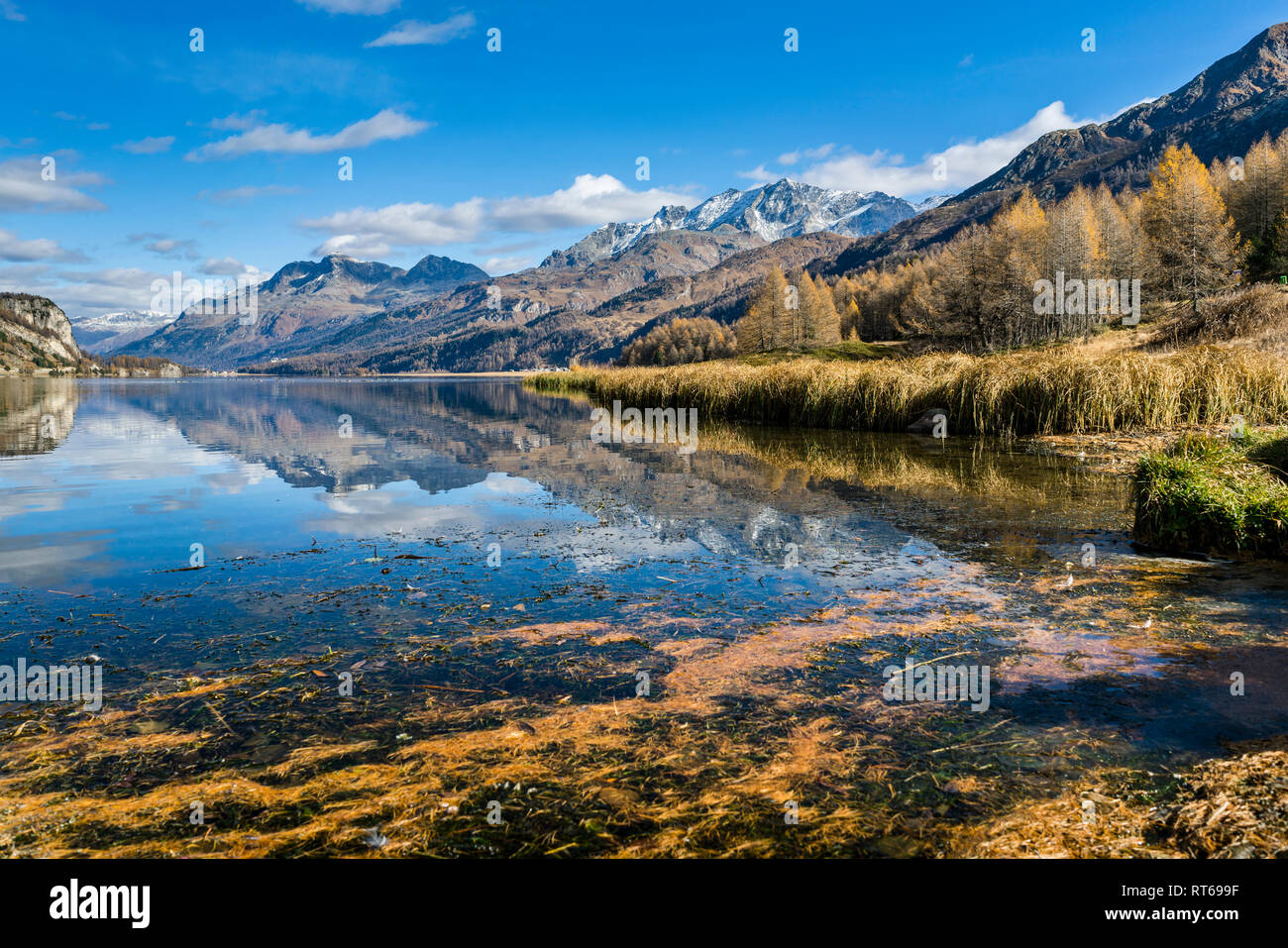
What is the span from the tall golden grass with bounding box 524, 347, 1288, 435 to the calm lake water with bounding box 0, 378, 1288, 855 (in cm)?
609

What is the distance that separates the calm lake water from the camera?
6.40 m

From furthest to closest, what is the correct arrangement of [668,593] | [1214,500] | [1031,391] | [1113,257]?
[1113,257] < [1031,391] < [1214,500] < [668,593]

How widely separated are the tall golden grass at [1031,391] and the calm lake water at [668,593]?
20.0 feet

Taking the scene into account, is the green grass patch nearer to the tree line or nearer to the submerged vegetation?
the tree line

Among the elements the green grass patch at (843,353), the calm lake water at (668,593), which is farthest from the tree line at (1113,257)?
the calm lake water at (668,593)

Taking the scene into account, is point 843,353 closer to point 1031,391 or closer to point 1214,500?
point 1031,391

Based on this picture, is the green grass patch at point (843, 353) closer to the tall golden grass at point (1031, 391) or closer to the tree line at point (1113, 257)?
the tree line at point (1113, 257)

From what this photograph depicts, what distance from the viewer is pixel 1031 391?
26391 millimetres

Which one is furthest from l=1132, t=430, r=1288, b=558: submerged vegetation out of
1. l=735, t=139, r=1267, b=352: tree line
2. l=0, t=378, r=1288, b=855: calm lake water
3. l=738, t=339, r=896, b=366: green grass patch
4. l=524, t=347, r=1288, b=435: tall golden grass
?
l=735, t=139, r=1267, b=352: tree line

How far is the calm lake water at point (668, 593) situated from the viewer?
252 inches

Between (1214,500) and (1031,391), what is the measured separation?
17.1 metres

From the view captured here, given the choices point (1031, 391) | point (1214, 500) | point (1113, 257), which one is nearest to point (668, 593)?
point (1214, 500)

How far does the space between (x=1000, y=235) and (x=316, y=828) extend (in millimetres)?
95294
